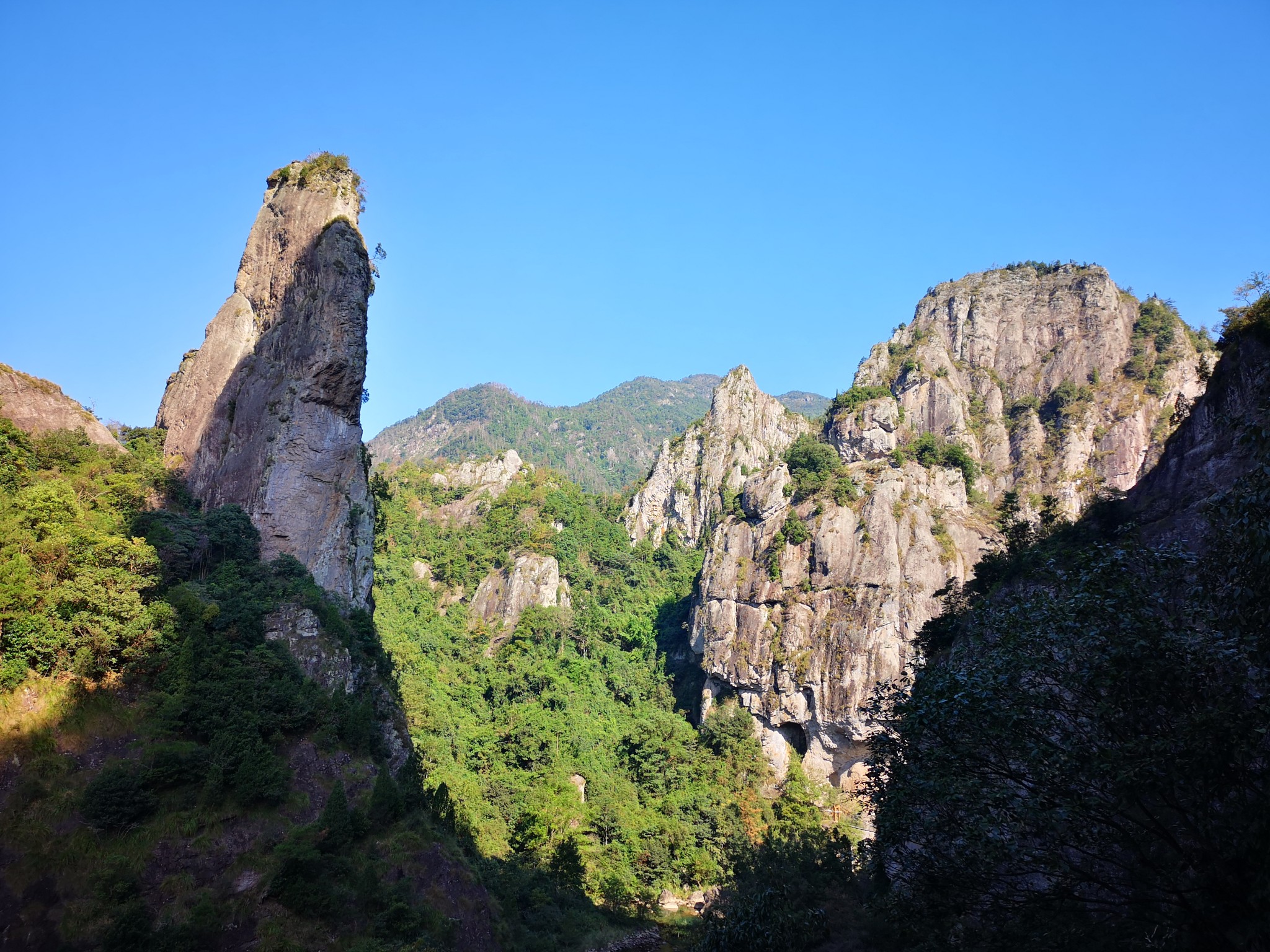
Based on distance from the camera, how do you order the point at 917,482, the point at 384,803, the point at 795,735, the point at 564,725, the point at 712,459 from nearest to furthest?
the point at 384,803 → the point at 564,725 → the point at 795,735 → the point at 917,482 → the point at 712,459

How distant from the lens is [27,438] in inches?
993

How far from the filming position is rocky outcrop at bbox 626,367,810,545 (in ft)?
250

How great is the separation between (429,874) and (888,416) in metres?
47.9

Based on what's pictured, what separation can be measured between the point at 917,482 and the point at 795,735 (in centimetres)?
1923

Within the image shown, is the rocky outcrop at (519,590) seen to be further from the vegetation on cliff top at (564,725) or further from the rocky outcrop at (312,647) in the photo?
the rocky outcrop at (312,647)

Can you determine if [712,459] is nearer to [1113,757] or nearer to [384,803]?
[384,803]

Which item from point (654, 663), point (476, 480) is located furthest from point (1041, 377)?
point (476, 480)

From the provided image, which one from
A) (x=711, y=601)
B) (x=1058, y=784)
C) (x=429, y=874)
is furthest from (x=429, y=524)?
(x=1058, y=784)

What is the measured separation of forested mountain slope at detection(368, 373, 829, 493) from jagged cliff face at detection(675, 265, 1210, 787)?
247ft

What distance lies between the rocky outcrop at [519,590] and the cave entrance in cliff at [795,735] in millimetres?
20141

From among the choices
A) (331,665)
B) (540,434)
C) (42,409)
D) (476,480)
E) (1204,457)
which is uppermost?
(540,434)

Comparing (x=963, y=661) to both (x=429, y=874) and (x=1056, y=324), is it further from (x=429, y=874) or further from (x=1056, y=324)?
(x=1056, y=324)

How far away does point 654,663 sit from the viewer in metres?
59.2

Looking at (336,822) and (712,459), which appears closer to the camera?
(336,822)
